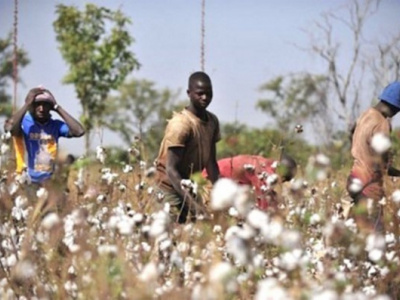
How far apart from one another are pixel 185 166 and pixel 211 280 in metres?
3.14

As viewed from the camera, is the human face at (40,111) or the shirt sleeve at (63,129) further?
the shirt sleeve at (63,129)

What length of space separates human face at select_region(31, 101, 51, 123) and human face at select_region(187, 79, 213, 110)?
3.95 feet

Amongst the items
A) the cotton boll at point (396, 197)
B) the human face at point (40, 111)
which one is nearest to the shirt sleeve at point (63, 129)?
the human face at point (40, 111)

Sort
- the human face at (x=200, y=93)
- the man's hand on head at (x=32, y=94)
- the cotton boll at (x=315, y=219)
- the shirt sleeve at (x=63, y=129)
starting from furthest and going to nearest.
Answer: the shirt sleeve at (x=63, y=129) → the man's hand on head at (x=32, y=94) → the human face at (x=200, y=93) → the cotton boll at (x=315, y=219)

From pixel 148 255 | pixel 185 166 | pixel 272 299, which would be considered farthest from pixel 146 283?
pixel 185 166

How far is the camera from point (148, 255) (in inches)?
139

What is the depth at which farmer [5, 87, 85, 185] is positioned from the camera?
247 inches

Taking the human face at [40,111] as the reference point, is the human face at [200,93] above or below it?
above

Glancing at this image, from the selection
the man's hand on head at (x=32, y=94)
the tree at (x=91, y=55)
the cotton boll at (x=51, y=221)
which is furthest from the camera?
the tree at (x=91, y=55)

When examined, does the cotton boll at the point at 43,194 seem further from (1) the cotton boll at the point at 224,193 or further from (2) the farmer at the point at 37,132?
(2) the farmer at the point at 37,132

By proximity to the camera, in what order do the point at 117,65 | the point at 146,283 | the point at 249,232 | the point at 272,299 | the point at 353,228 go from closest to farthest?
the point at 272,299, the point at 146,283, the point at 249,232, the point at 353,228, the point at 117,65

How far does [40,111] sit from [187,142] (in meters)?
1.24

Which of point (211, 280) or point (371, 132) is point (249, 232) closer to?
point (211, 280)

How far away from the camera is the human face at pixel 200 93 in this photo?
18.8ft
